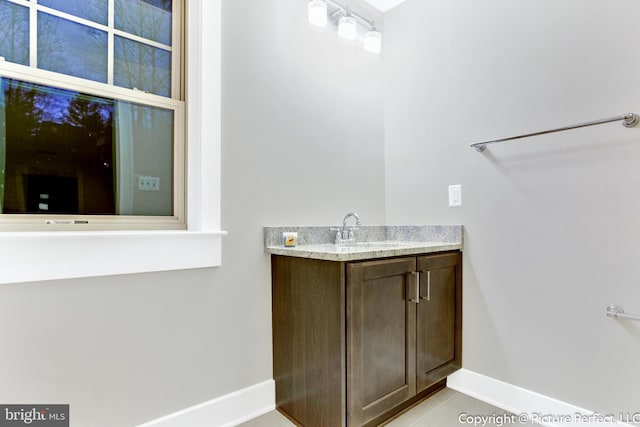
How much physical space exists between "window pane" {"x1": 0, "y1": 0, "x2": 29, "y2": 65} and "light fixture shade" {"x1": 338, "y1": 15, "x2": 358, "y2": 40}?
1497mm

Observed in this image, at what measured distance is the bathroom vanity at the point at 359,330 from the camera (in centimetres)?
138

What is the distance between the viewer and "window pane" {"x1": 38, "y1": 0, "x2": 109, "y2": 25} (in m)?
1.32

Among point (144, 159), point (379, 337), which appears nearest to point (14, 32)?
point (144, 159)

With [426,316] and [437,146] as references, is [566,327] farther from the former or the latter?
[437,146]

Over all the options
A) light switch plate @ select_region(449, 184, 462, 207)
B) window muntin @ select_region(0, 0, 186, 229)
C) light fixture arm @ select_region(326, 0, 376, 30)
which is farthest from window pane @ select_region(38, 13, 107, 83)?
light switch plate @ select_region(449, 184, 462, 207)

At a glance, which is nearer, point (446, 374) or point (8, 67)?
point (8, 67)

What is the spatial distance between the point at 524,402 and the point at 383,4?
2581 millimetres

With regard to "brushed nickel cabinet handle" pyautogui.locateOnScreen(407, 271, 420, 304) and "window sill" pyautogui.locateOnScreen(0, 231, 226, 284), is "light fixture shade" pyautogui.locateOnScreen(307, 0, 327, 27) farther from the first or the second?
"brushed nickel cabinet handle" pyautogui.locateOnScreen(407, 271, 420, 304)

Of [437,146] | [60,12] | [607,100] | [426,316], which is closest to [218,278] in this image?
[426,316]

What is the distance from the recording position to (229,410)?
1.59 metres

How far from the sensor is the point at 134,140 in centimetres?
148

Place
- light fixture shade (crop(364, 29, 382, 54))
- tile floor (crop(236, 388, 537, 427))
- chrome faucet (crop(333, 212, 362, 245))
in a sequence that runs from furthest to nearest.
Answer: light fixture shade (crop(364, 29, 382, 54)), chrome faucet (crop(333, 212, 362, 245)), tile floor (crop(236, 388, 537, 427))

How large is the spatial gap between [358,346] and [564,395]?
1052mm

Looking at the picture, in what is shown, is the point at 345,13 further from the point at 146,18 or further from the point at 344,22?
the point at 146,18
